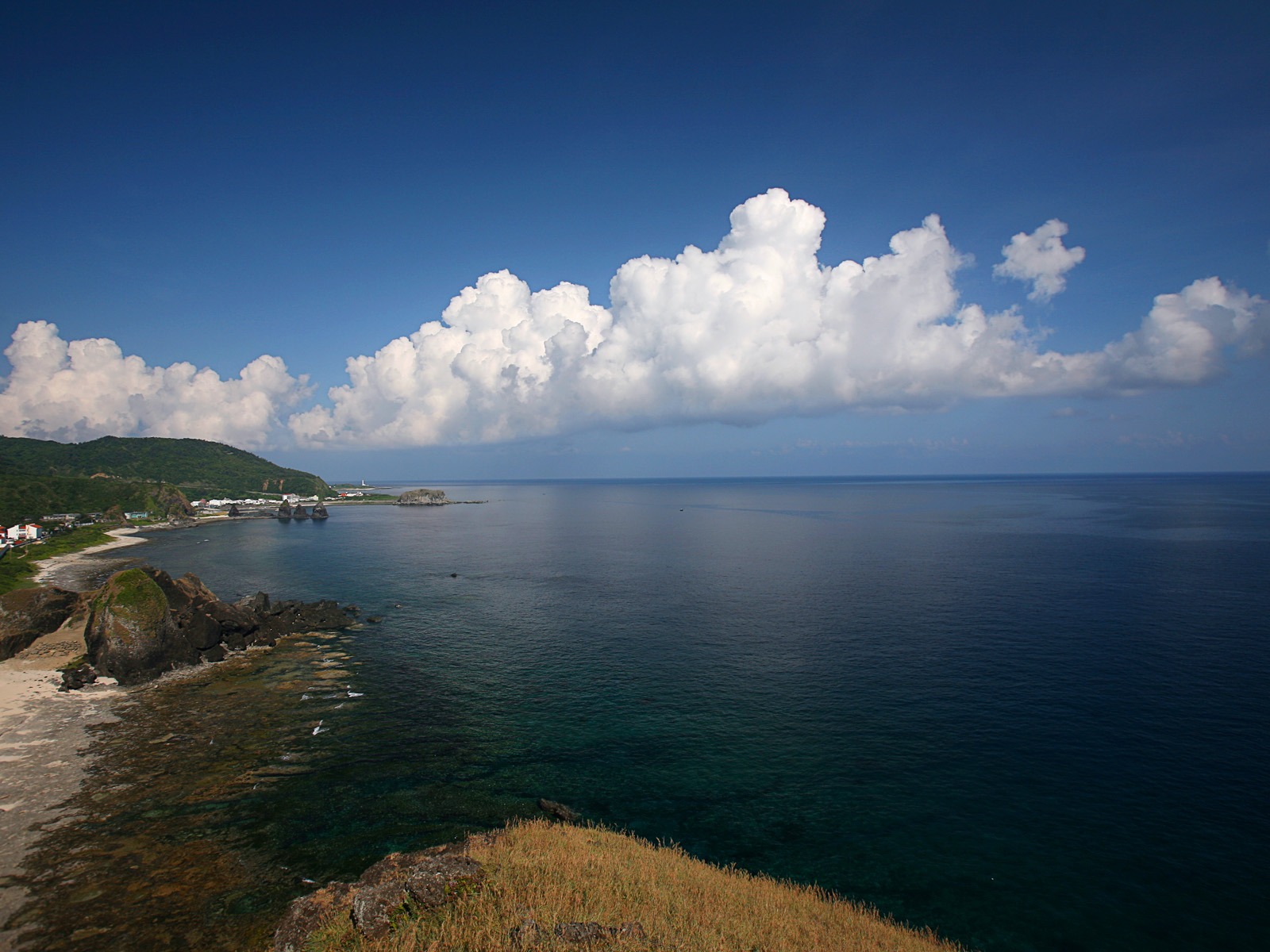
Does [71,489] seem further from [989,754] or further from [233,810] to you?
[989,754]

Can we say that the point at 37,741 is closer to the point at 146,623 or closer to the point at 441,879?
the point at 146,623

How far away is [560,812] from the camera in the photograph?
1178 inches

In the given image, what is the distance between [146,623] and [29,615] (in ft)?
58.5

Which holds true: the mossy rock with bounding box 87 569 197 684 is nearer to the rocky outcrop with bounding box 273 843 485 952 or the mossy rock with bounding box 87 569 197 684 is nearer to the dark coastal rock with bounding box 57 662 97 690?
the dark coastal rock with bounding box 57 662 97 690

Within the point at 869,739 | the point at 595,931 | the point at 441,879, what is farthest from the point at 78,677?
the point at 869,739

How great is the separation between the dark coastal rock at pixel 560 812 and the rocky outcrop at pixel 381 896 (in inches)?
373

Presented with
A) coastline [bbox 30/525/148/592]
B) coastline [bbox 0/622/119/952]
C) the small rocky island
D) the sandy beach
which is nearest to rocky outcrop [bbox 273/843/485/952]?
coastline [bbox 0/622/119/952]

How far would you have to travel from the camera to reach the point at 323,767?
113 ft

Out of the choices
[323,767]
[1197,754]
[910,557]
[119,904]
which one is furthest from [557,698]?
[910,557]

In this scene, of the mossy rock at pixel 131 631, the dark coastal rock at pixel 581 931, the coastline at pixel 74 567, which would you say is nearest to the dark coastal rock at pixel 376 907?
the dark coastal rock at pixel 581 931

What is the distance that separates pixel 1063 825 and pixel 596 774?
24.4 metres

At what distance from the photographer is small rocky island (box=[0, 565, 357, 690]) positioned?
49375 mm

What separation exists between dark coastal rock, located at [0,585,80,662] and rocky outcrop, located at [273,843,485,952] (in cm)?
5781

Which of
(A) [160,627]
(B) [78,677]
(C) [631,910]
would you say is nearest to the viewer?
(C) [631,910]
